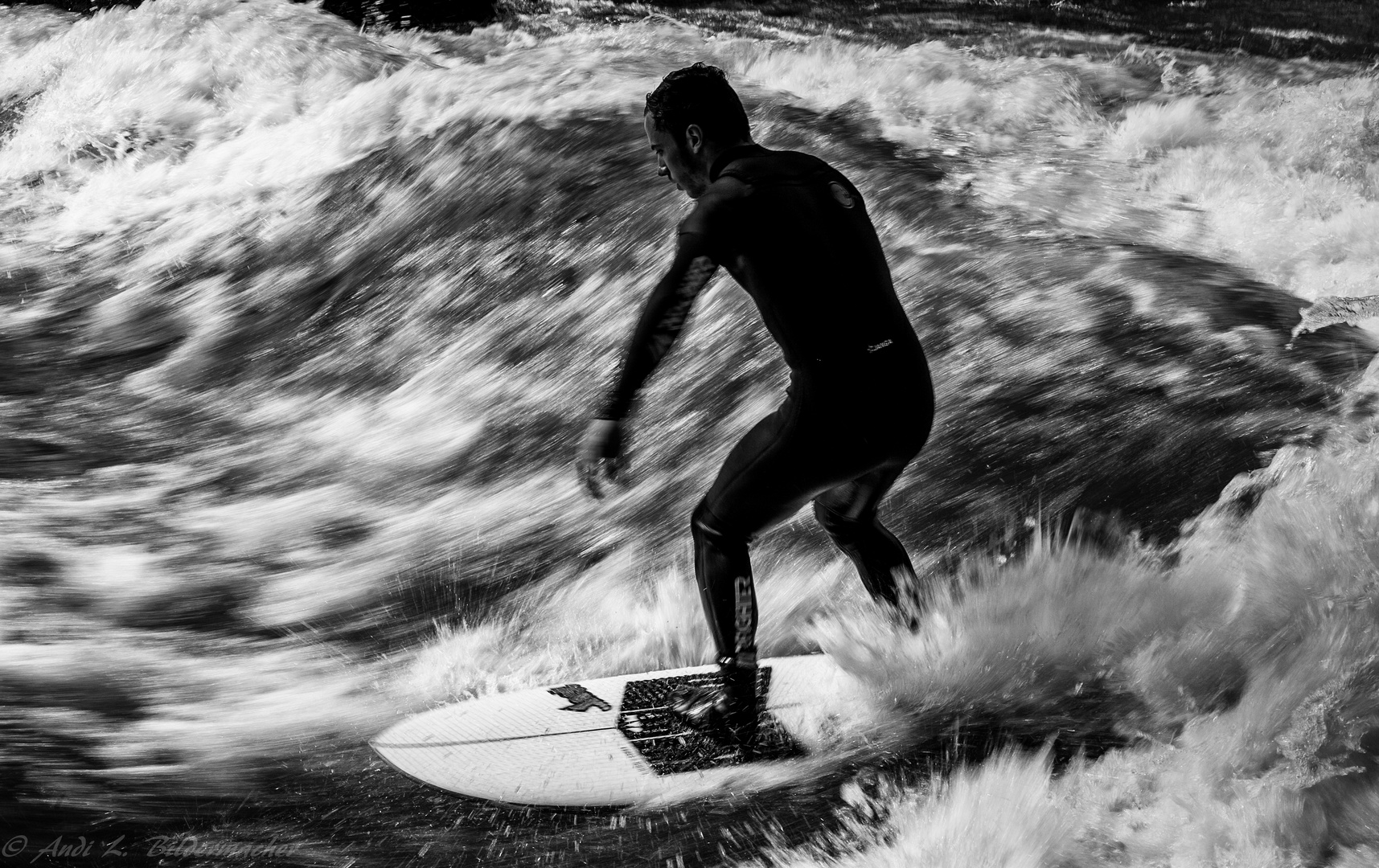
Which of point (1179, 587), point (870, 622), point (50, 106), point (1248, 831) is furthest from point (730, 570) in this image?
point (50, 106)

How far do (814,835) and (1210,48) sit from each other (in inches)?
355

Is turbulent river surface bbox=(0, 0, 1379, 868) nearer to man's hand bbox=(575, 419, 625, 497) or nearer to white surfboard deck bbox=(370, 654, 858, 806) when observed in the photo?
white surfboard deck bbox=(370, 654, 858, 806)

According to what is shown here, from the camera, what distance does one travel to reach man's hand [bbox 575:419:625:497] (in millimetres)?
2312

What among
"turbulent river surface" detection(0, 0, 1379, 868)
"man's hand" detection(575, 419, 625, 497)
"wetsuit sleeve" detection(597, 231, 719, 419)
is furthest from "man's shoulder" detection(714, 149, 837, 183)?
"turbulent river surface" detection(0, 0, 1379, 868)

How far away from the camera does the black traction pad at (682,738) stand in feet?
9.55

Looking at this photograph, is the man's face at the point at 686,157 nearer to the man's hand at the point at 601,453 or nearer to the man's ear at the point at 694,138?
the man's ear at the point at 694,138

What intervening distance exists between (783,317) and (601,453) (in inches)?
18.5

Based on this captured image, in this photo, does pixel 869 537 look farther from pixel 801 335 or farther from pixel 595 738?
pixel 595 738

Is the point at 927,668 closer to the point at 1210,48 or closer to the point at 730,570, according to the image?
the point at 730,570

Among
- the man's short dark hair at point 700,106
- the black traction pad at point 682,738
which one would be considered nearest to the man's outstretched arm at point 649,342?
the man's short dark hair at point 700,106

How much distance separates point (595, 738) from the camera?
309 centimetres

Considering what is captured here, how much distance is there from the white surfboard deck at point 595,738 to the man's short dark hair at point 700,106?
5.01ft

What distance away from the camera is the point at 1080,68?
913cm

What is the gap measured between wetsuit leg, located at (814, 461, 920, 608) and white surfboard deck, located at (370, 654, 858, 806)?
0.48 meters
